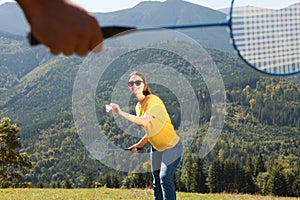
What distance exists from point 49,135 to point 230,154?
59060mm

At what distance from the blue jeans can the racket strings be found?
7.50 ft

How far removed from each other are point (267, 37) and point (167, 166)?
7.57 feet

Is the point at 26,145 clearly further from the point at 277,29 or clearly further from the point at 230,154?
the point at 277,29

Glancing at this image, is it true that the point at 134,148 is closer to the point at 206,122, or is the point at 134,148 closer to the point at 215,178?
the point at 215,178

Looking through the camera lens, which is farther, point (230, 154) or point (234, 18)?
point (230, 154)

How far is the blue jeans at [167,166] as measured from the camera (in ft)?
15.7

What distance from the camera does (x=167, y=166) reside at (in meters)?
4.78

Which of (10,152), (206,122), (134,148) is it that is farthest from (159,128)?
(206,122)

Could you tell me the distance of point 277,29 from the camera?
2.77m

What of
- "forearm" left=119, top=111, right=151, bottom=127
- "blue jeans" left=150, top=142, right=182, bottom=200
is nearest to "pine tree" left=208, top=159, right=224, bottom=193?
"blue jeans" left=150, top=142, right=182, bottom=200

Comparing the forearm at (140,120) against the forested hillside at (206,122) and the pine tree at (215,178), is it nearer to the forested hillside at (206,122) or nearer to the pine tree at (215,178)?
the pine tree at (215,178)

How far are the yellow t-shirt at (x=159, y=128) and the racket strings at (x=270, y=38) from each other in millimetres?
2199

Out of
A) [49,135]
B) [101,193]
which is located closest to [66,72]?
[49,135]

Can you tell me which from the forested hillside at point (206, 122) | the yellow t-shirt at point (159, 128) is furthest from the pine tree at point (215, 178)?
the yellow t-shirt at point (159, 128)
